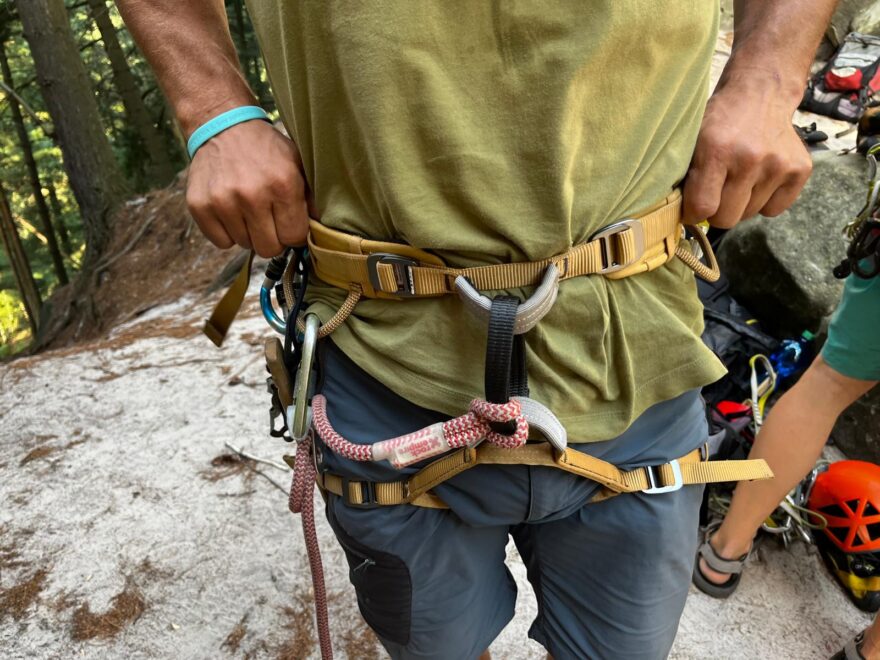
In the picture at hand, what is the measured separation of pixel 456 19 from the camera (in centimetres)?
83

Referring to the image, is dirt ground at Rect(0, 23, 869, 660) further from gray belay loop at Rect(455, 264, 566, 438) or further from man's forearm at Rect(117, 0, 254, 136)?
man's forearm at Rect(117, 0, 254, 136)

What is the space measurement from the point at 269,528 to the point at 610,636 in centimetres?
186

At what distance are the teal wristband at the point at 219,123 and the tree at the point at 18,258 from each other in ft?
42.2

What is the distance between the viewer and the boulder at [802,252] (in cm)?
320

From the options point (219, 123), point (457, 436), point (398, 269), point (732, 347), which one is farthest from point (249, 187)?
point (732, 347)

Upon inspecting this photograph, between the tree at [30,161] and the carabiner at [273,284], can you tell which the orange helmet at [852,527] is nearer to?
the carabiner at [273,284]

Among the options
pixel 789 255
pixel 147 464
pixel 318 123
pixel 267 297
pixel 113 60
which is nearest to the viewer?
pixel 318 123

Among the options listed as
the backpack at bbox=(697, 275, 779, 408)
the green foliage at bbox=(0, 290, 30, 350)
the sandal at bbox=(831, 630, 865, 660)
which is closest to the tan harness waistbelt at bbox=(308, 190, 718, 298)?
the sandal at bbox=(831, 630, 865, 660)

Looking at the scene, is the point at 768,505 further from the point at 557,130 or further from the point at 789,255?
the point at 557,130

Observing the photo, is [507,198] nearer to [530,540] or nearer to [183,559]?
[530,540]

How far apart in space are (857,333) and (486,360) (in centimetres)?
163

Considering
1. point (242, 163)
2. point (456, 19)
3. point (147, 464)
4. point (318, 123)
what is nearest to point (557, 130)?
point (456, 19)

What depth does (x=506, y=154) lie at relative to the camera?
900 mm

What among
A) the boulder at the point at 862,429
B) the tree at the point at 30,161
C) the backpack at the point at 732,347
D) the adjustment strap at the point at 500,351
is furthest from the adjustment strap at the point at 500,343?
the tree at the point at 30,161
